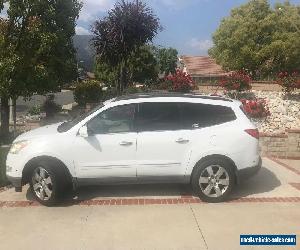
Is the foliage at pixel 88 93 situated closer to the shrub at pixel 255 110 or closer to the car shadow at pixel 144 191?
the shrub at pixel 255 110

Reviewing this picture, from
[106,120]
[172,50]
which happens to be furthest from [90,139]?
[172,50]

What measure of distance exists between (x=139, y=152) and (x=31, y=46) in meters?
8.89

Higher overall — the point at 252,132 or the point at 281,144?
the point at 252,132

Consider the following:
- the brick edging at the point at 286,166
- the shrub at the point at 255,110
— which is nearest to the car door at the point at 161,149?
the brick edging at the point at 286,166

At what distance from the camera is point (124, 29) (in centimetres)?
2291

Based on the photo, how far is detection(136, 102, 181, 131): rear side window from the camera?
782 cm

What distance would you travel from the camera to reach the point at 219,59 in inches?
1783

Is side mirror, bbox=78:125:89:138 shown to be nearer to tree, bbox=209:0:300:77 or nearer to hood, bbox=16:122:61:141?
hood, bbox=16:122:61:141

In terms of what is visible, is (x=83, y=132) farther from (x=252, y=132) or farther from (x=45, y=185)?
(x=252, y=132)

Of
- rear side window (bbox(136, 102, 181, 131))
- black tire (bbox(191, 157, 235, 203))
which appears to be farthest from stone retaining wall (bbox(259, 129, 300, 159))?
rear side window (bbox(136, 102, 181, 131))

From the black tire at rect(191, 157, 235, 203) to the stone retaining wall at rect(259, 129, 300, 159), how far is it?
16.8ft

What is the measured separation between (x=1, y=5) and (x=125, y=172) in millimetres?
9520

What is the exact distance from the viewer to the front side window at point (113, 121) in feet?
25.5

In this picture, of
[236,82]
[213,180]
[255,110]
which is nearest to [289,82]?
[236,82]
